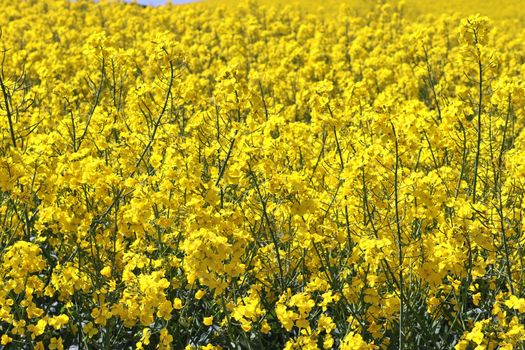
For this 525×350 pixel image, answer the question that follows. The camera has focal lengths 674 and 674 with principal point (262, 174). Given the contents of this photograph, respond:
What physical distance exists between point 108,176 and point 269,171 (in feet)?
3.15

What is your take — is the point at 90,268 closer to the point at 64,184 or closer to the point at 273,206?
the point at 64,184

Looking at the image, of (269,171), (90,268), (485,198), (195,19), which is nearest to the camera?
(269,171)

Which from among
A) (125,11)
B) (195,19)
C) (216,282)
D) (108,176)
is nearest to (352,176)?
(216,282)

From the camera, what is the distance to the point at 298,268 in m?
4.56

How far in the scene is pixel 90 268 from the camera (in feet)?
14.5

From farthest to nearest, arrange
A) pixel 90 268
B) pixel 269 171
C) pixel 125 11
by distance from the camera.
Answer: pixel 125 11 → pixel 90 268 → pixel 269 171

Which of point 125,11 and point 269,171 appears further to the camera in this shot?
point 125,11

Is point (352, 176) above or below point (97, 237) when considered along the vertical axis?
above

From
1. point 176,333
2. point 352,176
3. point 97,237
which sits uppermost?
point 352,176

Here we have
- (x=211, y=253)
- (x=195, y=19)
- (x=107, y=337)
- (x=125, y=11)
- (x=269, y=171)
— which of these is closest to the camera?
(x=211, y=253)

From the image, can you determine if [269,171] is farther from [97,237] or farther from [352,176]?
[97,237]

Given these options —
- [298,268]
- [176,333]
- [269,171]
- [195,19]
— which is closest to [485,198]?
[298,268]

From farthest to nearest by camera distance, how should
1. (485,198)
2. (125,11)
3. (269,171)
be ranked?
(125,11)
(485,198)
(269,171)

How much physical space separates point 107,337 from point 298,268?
1.37m
